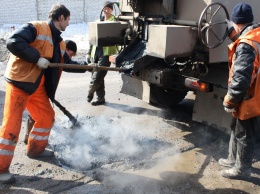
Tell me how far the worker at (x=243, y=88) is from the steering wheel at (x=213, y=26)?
92mm

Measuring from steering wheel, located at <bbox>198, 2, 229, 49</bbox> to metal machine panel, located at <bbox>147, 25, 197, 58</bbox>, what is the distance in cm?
18

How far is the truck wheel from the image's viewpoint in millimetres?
4752

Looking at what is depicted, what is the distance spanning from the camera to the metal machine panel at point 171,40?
339 cm

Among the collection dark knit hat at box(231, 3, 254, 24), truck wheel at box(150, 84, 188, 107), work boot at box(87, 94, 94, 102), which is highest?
dark knit hat at box(231, 3, 254, 24)

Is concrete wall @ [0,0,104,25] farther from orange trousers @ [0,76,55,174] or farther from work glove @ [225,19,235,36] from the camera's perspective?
work glove @ [225,19,235,36]

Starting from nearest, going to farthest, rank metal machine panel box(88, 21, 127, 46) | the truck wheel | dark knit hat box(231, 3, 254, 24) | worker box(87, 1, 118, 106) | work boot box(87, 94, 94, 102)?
1. dark knit hat box(231, 3, 254, 24)
2. metal machine panel box(88, 21, 127, 46)
3. the truck wheel
4. worker box(87, 1, 118, 106)
5. work boot box(87, 94, 94, 102)

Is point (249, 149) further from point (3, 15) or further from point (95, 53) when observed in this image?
point (3, 15)

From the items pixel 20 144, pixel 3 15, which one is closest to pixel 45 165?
pixel 20 144

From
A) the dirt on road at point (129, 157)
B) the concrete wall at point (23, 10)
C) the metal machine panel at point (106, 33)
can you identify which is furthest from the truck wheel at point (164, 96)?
the concrete wall at point (23, 10)

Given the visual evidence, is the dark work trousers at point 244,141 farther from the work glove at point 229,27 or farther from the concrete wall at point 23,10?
the concrete wall at point 23,10

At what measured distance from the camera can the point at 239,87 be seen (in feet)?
9.84

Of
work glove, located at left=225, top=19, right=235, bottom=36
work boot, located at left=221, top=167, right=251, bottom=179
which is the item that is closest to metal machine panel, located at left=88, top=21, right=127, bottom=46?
work glove, located at left=225, top=19, right=235, bottom=36

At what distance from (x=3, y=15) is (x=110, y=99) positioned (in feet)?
37.1

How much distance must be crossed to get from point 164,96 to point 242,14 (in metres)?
2.15
